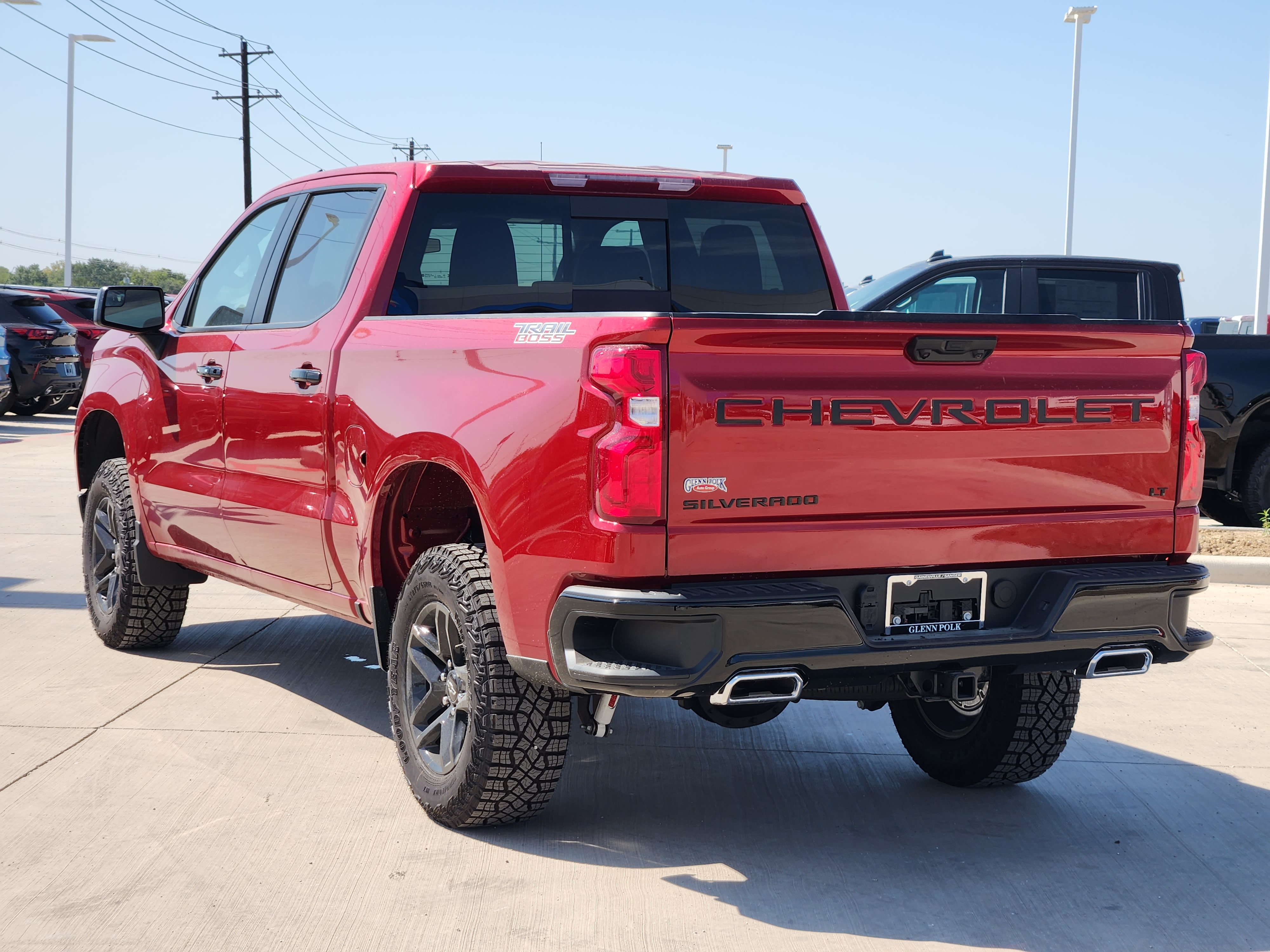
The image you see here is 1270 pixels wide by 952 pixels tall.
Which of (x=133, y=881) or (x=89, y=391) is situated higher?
(x=89, y=391)

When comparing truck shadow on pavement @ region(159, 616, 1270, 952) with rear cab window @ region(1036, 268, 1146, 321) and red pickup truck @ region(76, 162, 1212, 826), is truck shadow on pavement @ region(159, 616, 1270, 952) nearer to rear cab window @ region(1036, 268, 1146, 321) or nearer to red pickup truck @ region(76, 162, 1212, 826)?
red pickup truck @ region(76, 162, 1212, 826)

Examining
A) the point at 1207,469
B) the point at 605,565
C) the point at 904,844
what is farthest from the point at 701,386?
the point at 1207,469

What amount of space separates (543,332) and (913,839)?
1.99 meters

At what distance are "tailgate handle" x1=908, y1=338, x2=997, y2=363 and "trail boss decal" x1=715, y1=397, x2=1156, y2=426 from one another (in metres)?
0.11

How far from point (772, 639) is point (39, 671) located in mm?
3993

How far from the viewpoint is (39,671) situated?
6008mm

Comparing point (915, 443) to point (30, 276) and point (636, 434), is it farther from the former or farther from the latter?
point (30, 276)

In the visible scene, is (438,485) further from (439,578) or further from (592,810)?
(592,810)


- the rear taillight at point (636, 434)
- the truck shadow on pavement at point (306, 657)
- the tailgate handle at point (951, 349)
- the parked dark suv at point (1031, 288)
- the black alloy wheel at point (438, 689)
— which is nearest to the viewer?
the rear taillight at point (636, 434)

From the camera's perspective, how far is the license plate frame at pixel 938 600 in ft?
11.9

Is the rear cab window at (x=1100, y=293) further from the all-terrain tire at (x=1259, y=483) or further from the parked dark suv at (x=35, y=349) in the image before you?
the parked dark suv at (x=35, y=349)

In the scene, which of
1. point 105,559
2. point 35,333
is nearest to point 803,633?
point 105,559

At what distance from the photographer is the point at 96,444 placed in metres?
6.85

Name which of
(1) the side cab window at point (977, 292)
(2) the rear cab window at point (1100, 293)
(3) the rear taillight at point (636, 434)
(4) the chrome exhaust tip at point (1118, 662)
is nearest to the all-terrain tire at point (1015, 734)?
(4) the chrome exhaust tip at point (1118, 662)
